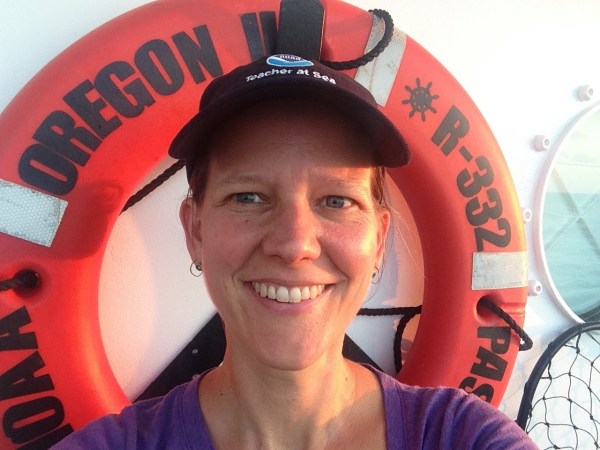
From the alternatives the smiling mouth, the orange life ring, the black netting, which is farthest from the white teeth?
the black netting

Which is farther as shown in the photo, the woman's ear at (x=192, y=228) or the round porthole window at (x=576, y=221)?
the round porthole window at (x=576, y=221)

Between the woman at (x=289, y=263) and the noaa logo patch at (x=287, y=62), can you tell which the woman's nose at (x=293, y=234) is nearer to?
the woman at (x=289, y=263)

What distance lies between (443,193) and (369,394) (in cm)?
51

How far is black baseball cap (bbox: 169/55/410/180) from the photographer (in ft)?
1.96

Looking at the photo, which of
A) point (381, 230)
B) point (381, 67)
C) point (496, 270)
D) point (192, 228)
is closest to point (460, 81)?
point (381, 67)

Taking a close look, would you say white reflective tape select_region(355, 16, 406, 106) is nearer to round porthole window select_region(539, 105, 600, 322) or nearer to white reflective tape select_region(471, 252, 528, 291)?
white reflective tape select_region(471, 252, 528, 291)

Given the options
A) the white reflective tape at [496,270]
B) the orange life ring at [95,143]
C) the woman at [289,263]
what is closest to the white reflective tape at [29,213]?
the orange life ring at [95,143]

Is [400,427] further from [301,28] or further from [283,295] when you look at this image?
[301,28]

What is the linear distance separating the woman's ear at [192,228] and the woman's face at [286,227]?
0.07 metres

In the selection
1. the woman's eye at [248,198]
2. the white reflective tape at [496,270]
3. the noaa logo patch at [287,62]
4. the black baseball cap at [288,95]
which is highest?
the noaa logo patch at [287,62]

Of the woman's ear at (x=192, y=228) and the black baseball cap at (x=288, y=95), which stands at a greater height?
the black baseball cap at (x=288, y=95)

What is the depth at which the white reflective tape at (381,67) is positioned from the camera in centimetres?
101

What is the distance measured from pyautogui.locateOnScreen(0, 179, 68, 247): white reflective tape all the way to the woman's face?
0.37 meters

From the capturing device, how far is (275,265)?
0.61 metres
